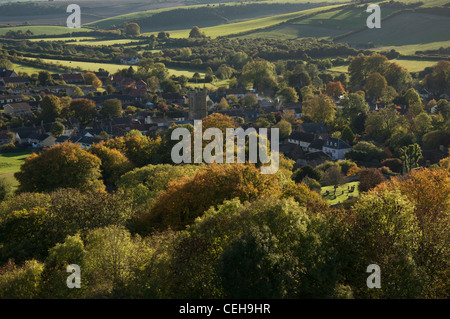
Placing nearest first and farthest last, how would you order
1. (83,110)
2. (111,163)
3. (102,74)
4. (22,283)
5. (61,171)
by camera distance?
1. (22,283)
2. (61,171)
3. (111,163)
4. (83,110)
5. (102,74)

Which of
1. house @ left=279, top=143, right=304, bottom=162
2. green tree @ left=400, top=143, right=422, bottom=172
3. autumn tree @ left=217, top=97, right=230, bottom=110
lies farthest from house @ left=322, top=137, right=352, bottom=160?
autumn tree @ left=217, top=97, right=230, bottom=110

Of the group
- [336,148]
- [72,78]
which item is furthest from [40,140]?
[72,78]

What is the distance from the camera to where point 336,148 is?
68.1 metres

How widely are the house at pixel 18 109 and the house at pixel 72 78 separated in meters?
27.0

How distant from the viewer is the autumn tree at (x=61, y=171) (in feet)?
148

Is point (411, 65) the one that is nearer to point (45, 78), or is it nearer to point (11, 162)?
point (45, 78)

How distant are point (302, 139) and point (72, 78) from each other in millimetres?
71124

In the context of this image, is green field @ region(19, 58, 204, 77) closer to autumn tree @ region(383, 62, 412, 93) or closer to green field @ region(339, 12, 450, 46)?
autumn tree @ region(383, 62, 412, 93)

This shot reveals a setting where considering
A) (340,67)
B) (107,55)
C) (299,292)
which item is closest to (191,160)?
(299,292)

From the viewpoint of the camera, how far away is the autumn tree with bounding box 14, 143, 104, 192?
1778 inches

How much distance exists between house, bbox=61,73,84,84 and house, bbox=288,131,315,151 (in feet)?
222

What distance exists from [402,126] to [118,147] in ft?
144

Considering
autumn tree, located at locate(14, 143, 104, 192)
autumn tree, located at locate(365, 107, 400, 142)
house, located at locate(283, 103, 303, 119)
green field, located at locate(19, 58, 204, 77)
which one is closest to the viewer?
autumn tree, located at locate(14, 143, 104, 192)

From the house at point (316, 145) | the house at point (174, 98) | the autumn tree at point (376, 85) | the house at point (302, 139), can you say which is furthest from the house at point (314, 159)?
the house at point (174, 98)
